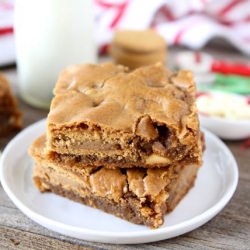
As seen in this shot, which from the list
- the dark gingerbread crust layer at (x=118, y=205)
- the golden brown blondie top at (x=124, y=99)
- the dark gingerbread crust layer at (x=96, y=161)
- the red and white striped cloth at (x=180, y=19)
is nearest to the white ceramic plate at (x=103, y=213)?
the dark gingerbread crust layer at (x=118, y=205)

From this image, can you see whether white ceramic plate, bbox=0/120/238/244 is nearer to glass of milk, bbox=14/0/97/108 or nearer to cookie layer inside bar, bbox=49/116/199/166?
cookie layer inside bar, bbox=49/116/199/166

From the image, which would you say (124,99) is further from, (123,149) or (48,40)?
(48,40)

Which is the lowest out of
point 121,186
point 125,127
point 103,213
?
point 103,213

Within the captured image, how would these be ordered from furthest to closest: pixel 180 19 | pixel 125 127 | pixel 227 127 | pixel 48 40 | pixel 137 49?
pixel 180 19 → pixel 137 49 → pixel 48 40 → pixel 227 127 → pixel 125 127

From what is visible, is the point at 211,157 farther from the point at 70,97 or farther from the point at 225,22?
the point at 225,22

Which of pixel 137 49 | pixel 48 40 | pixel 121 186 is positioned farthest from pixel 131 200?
pixel 137 49

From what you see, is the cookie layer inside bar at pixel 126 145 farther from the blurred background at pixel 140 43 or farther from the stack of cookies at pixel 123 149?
the blurred background at pixel 140 43

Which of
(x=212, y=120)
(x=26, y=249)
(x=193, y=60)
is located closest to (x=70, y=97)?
(x=26, y=249)

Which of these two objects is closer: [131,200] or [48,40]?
[131,200]
